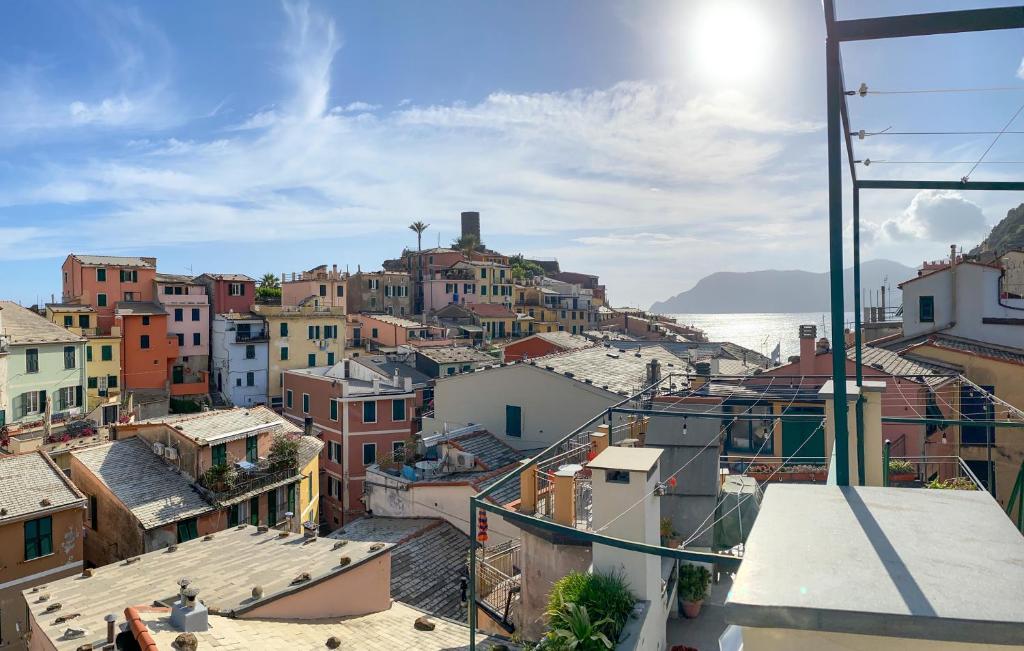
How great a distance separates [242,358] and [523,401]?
1172 inches

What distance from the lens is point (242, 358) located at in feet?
155

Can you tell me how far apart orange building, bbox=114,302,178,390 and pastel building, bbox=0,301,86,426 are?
6.29 metres

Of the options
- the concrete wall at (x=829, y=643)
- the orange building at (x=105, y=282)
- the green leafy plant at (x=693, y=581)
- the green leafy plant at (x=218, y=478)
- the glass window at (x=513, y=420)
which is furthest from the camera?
the orange building at (x=105, y=282)

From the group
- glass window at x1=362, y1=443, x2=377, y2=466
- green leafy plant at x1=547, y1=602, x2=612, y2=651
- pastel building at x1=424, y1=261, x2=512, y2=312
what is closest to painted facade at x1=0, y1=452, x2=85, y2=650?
glass window at x1=362, y1=443, x2=377, y2=466

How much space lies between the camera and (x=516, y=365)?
83.0ft

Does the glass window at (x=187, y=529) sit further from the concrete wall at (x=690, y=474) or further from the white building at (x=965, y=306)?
the white building at (x=965, y=306)

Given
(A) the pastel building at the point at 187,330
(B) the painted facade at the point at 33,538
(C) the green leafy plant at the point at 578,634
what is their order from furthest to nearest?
(A) the pastel building at the point at 187,330 → (B) the painted facade at the point at 33,538 → (C) the green leafy plant at the point at 578,634

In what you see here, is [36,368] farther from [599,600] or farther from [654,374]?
[599,600]

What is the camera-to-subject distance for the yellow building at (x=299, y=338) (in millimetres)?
48312

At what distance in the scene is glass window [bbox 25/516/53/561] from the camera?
61.9 feet

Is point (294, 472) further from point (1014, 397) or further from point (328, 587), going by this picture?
point (1014, 397)

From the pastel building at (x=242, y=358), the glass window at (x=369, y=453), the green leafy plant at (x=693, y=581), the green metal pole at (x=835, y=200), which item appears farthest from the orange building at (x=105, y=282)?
the green metal pole at (x=835, y=200)

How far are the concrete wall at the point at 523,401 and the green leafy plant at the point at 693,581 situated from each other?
10.8m

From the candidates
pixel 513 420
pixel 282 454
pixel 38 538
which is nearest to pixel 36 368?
pixel 282 454
